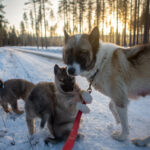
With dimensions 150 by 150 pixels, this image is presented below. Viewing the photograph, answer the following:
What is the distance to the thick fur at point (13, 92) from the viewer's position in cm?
399

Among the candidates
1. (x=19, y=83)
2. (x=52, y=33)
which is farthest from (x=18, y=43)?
(x=19, y=83)

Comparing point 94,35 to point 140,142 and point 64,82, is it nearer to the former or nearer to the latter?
point 64,82

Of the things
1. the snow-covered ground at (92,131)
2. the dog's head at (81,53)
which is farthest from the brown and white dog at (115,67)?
the snow-covered ground at (92,131)

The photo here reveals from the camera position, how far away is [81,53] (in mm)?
2447

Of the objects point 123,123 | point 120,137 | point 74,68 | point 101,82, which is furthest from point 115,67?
point 120,137

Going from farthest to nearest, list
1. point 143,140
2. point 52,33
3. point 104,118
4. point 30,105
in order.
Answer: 1. point 52,33
2. point 104,118
3. point 30,105
4. point 143,140

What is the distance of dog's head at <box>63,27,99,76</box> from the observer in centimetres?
242

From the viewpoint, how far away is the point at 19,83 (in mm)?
4402

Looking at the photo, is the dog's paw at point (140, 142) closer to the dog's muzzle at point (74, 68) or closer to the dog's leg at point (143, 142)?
the dog's leg at point (143, 142)

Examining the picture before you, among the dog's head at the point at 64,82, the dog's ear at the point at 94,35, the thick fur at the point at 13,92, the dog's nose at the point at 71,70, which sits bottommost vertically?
the thick fur at the point at 13,92

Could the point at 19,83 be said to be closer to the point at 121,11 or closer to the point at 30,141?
the point at 30,141

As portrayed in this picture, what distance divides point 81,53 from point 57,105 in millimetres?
1263

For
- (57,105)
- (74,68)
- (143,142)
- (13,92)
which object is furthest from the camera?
(13,92)

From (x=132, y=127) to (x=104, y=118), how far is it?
26.8 inches
